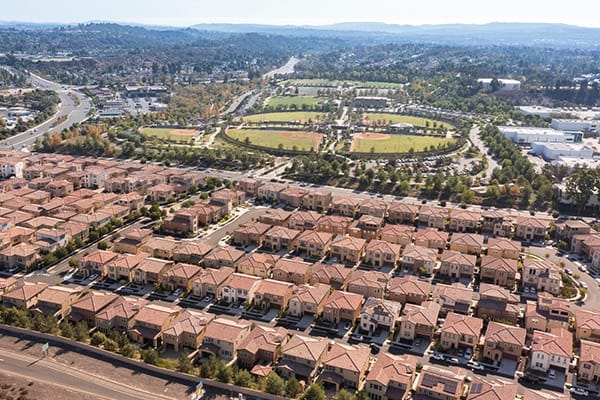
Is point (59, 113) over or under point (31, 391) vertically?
under

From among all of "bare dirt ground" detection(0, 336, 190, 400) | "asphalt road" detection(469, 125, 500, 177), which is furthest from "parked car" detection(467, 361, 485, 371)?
"asphalt road" detection(469, 125, 500, 177)

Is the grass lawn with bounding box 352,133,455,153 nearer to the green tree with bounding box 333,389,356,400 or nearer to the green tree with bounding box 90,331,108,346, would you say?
the green tree with bounding box 90,331,108,346

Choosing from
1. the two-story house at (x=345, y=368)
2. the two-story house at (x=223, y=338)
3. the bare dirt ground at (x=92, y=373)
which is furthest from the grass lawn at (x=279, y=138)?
the bare dirt ground at (x=92, y=373)

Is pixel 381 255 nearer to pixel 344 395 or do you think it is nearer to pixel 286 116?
pixel 344 395

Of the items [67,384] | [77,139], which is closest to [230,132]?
[77,139]

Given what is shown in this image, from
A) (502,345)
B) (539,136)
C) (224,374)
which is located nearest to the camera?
(224,374)

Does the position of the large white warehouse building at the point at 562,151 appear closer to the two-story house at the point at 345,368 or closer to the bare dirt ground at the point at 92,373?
the two-story house at the point at 345,368

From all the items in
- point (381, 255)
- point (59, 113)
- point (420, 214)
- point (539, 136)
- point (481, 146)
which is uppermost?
point (420, 214)

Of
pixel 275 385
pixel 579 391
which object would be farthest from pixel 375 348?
pixel 579 391
